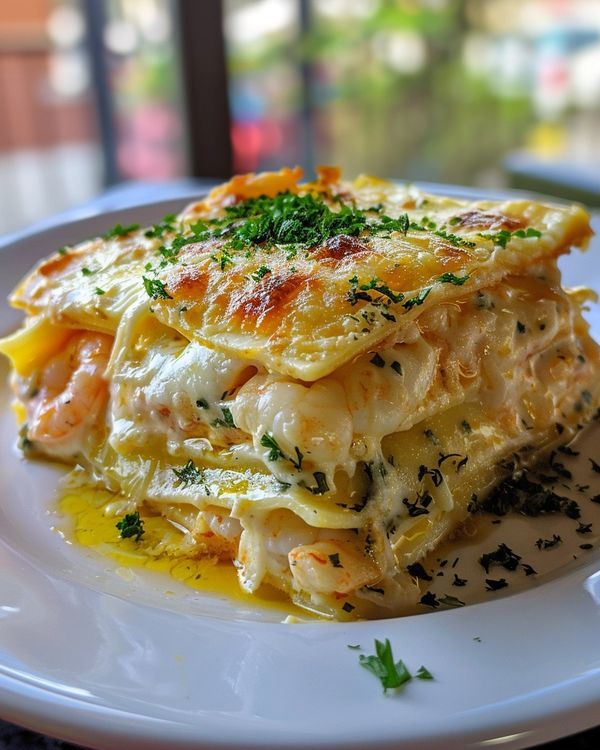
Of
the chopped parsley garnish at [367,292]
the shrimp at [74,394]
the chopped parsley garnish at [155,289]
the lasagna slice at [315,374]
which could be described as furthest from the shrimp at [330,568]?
the shrimp at [74,394]

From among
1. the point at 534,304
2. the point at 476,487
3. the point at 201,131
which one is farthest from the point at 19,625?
the point at 201,131

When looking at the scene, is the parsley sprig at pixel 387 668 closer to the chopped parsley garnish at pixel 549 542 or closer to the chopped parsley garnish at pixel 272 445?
the chopped parsley garnish at pixel 272 445

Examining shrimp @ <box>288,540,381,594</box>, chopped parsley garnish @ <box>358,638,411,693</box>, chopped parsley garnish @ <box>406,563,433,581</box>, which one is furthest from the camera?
chopped parsley garnish @ <box>406,563,433,581</box>

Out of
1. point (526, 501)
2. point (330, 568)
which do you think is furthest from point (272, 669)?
point (526, 501)

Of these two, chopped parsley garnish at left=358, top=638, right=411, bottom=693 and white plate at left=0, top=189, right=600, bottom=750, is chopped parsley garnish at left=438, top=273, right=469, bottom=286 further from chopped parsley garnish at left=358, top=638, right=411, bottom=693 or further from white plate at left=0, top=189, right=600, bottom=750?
chopped parsley garnish at left=358, top=638, right=411, bottom=693

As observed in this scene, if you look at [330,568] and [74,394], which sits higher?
[74,394]

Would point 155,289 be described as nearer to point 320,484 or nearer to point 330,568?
point 320,484

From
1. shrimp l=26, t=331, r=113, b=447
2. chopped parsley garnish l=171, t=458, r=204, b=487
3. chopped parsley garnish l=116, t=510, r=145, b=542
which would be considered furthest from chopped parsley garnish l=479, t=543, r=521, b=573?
shrimp l=26, t=331, r=113, b=447
